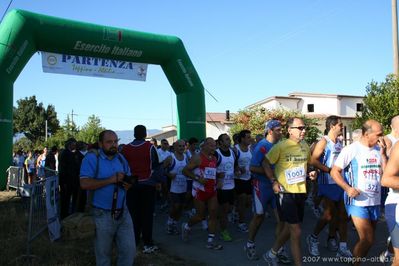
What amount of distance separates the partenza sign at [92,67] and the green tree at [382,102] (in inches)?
353

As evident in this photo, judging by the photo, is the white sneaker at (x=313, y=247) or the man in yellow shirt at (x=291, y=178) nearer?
the man in yellow shirt at (x=291, y=178)

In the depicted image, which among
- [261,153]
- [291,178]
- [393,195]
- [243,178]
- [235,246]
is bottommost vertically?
[235,246]

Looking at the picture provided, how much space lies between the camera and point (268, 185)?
608cm

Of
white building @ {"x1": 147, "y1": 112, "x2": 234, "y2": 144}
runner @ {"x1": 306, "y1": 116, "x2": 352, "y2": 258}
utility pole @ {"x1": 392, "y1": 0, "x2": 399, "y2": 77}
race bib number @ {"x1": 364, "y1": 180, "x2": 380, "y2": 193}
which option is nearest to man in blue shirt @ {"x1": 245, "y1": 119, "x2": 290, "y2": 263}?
runner @ {"x1": 306, "y1": 116, "x2": 352, "y2": 258}

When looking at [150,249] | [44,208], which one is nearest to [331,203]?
[150,249]

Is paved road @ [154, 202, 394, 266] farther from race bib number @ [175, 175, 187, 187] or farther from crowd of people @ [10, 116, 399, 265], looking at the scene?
race bib number @ [175, 175, 187, 187]

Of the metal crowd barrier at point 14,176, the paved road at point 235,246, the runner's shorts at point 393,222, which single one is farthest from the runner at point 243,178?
the metal crowd barrier at point 14,176

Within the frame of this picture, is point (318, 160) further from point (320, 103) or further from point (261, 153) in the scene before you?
point (320, 103)

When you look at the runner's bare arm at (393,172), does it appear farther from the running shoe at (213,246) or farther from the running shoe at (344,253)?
the running shoe at (213,246)

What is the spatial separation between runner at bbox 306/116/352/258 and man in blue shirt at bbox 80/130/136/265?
2754 mm

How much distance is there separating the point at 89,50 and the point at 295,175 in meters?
10.4

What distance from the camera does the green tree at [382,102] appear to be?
686 inches

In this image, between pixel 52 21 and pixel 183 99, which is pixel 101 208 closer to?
pixel 52 21

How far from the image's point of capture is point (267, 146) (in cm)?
599
